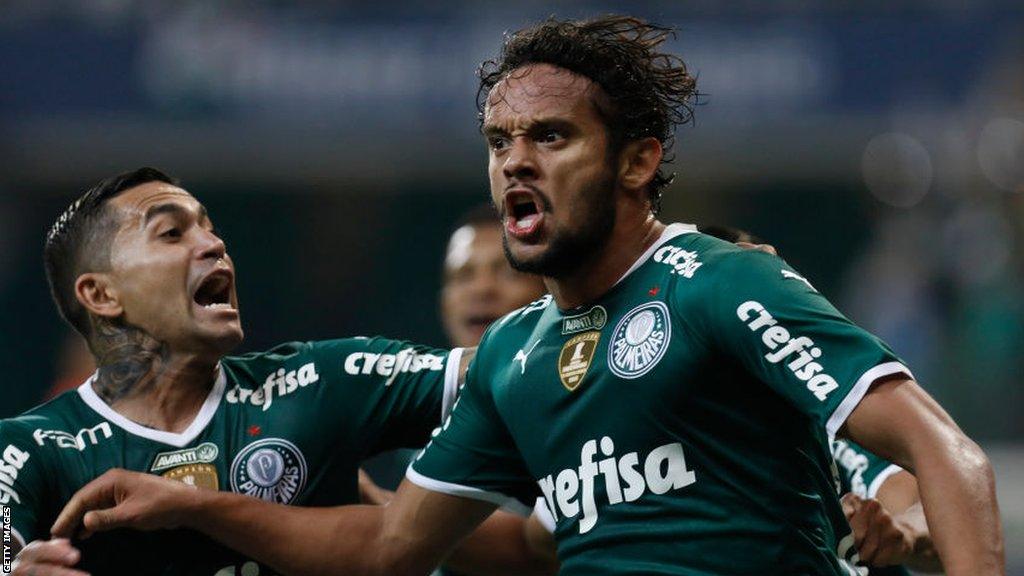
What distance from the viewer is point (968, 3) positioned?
1277 centimetres

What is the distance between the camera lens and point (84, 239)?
466cm

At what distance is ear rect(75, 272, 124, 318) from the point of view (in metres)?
4.57

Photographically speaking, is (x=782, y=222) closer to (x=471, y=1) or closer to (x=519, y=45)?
(x=471, y=1)

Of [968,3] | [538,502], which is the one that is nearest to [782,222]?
[968,3]

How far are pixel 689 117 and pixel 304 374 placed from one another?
1314mm

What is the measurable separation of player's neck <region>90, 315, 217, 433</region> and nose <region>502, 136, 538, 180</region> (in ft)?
3.81

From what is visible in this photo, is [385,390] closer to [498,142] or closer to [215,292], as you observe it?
[215,292]

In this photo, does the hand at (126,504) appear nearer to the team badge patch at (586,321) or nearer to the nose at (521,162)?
the team badge patch at (586,321)

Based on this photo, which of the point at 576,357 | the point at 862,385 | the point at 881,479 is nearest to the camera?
the point at 862,385

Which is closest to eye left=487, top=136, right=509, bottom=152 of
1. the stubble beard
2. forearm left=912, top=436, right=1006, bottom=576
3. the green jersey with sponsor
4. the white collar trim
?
the stubble beard

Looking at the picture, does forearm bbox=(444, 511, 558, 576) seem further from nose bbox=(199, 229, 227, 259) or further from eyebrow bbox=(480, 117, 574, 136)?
eyebrow bbox=(480, 117, 574, 136)

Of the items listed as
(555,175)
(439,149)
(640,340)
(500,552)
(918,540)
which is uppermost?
(555,175)

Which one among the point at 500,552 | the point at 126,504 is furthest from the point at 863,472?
the point at 126,504

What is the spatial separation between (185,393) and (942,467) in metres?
2.27
